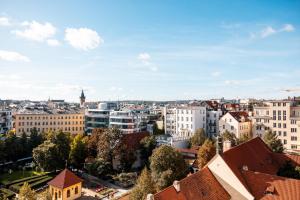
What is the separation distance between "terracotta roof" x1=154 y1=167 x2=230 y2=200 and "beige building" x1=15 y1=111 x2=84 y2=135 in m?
90.9

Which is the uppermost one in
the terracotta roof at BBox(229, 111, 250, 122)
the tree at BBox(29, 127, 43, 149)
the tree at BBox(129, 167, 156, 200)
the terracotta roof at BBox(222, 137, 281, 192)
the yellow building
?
the terracotta roof at BBox(229, 111, 250, 122)

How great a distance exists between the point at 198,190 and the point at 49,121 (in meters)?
94.7

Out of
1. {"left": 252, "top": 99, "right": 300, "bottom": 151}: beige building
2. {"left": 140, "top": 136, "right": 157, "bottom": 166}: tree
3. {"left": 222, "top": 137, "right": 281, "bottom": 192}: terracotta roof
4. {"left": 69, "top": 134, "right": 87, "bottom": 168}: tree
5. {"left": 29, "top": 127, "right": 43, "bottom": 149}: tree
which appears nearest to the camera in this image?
{"left": 222, "top": 137, "right": 281, "bottom": 192}: terracotta roof

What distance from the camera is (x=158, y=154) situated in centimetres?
4816

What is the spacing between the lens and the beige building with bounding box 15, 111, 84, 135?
11362cm

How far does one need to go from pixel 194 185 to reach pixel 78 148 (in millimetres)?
40545

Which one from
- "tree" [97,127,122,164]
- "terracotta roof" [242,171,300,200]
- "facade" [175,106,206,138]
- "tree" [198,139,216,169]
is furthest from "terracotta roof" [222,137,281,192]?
"facade" [175,106,206,138]

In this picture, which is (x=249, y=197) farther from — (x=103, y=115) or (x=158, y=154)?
(x=103, y=115)

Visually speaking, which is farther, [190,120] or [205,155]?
[190,120]

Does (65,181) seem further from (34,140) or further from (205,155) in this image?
(34,140)

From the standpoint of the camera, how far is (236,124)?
8550 centimetres

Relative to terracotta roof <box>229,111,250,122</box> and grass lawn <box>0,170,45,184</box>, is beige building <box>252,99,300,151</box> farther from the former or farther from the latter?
grass lawn <box>0,170,45,184</box>

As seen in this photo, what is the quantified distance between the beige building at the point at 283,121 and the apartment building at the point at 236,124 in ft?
9.96

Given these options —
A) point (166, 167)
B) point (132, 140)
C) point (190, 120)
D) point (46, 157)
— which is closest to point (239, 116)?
point (190, 120)
